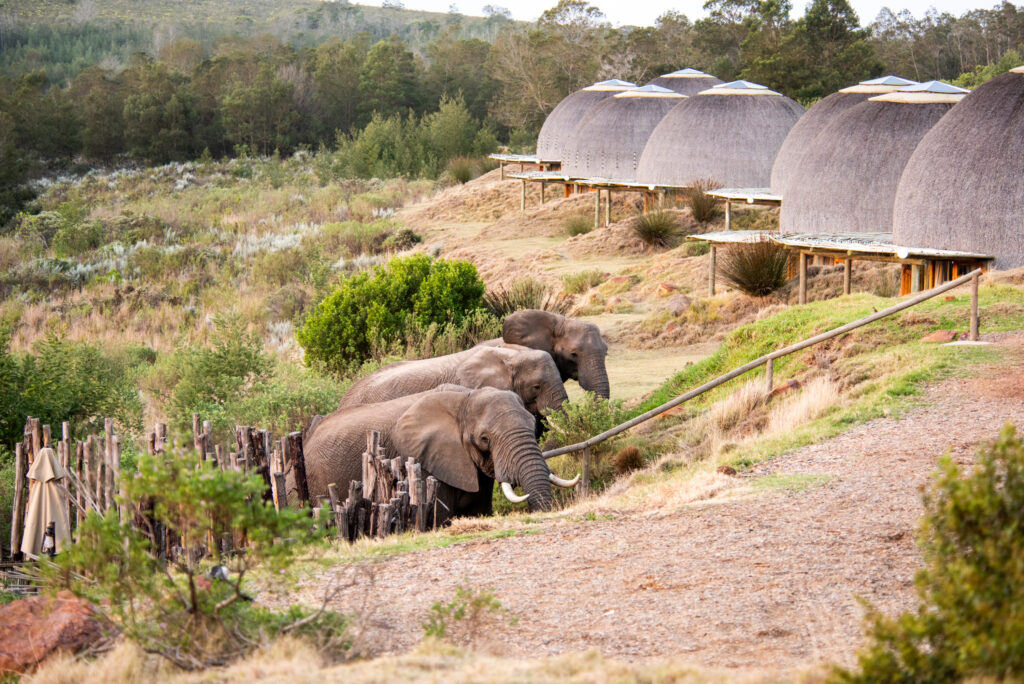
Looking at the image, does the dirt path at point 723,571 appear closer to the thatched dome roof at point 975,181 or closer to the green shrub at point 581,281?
the thatched dome roof at point 975,181

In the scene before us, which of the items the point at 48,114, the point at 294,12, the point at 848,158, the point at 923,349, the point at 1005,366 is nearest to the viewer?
the point at 1005,366

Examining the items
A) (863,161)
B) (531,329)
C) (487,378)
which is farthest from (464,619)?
(863,161)

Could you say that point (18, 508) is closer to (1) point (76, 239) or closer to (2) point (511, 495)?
(2) point (511, 495)

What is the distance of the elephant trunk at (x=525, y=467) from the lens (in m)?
8.50

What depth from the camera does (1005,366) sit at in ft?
35.6

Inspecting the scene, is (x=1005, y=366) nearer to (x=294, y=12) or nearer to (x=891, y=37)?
(x=891, y=37)

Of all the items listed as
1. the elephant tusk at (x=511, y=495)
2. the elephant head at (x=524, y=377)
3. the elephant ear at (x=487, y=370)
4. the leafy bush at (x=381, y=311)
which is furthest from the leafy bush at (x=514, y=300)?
the elephant tusk at (x=511, y=495)

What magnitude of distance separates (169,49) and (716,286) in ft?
241

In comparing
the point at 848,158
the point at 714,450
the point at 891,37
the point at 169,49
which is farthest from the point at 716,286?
the point at 169,49

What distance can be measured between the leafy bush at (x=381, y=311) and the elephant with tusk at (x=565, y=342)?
11.4 ft

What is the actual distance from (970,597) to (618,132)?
99.3 feet

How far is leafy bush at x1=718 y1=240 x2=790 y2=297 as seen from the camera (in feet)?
61.1

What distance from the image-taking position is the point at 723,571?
21.3 feet

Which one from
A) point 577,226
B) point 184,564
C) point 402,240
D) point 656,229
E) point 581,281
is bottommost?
point 402,240
